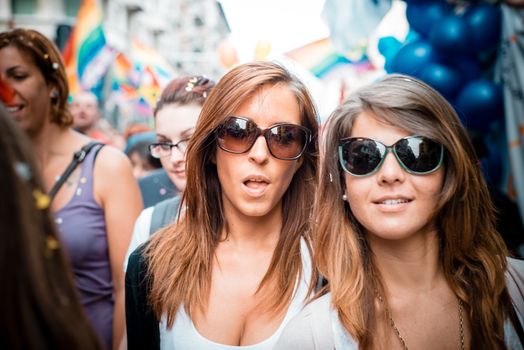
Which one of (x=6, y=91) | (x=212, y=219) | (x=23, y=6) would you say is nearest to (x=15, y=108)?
(x=6, y=91)

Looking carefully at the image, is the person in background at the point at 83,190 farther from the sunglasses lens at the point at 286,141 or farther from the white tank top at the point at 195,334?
the sunglasses lens at the point at 286,141

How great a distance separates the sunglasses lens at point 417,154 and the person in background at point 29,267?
4.29ft

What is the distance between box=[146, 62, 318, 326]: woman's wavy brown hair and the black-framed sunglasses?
1.61ft

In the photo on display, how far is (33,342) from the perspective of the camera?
0.78 metres

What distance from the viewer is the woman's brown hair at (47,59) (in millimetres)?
2391

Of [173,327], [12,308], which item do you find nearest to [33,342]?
[12,308]

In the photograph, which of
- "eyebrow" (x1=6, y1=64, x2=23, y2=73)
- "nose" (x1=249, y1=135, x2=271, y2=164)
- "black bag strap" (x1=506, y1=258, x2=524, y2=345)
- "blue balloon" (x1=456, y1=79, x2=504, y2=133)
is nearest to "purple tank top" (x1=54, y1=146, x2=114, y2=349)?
"eyebrow" (x1=6, y1=64, x2=23, y2=73)

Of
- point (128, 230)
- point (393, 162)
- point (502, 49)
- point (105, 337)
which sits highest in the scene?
point (502, 49)

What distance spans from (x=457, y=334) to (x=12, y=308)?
168 cm

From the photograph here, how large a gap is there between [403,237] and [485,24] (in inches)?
114

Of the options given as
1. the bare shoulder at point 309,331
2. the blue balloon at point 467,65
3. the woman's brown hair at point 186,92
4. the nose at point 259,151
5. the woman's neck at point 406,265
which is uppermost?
the blue balloon at point 467,65

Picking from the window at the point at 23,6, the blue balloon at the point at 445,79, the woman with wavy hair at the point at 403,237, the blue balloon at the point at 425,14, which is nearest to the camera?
the woman with wavy hair at the point at 403,237

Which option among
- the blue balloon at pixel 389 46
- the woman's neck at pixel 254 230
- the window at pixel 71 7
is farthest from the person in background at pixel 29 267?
the window at pixel 71 7

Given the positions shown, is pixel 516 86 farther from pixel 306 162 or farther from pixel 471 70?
pixel 306 162
